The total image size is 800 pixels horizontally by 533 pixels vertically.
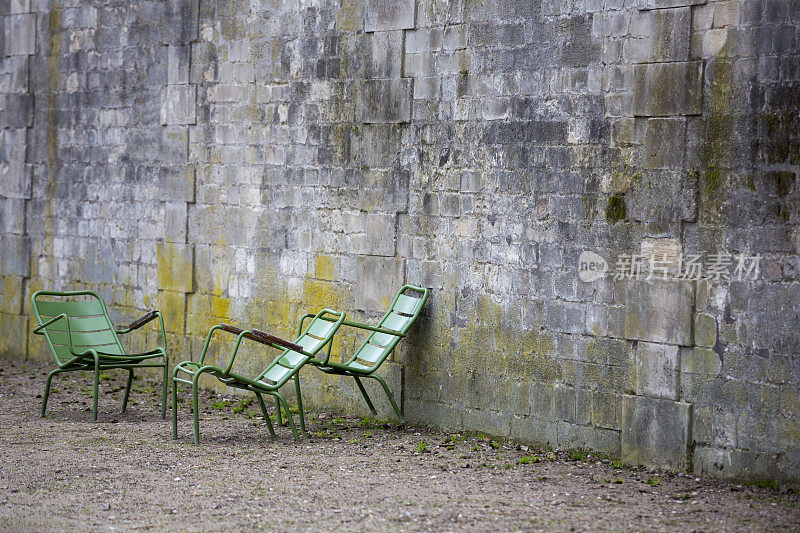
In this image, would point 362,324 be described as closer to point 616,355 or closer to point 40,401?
point 616,355

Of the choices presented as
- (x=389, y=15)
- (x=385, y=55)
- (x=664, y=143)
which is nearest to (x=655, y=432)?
(x=664, y=143)

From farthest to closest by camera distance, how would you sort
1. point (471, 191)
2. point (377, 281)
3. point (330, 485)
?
point (377, 281) → point (471, 191) → point (330, 485)

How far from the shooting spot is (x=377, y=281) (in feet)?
24.7

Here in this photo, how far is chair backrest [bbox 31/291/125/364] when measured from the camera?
7.82 metres

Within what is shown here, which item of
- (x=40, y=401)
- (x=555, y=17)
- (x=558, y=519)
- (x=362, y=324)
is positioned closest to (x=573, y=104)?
(x=555, y=17)

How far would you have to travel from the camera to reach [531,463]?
6.31m

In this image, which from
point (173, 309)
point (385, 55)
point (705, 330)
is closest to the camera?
point (705, 330)

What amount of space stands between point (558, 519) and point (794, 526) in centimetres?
111

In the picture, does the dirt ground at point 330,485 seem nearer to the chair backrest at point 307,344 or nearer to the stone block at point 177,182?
the chair backrest at point 307,344

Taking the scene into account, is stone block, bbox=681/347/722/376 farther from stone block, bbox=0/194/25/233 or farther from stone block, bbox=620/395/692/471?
stone block, bbox=0/194/25/233

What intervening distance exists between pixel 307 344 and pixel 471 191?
60.3 inches

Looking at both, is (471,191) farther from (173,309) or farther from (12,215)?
(12,215)

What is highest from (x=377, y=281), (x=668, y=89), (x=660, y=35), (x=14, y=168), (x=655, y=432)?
(x=660, y=35)

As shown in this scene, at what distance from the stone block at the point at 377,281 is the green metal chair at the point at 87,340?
1.46m
